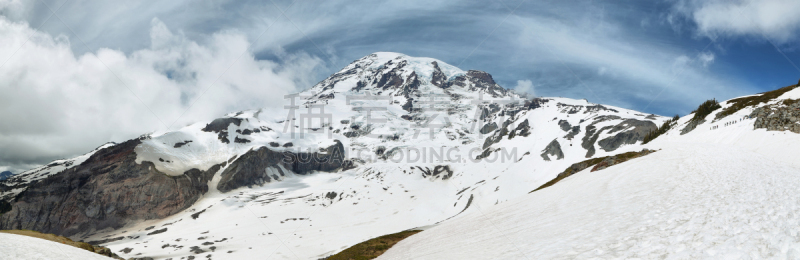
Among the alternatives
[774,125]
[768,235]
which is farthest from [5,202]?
[774,125]

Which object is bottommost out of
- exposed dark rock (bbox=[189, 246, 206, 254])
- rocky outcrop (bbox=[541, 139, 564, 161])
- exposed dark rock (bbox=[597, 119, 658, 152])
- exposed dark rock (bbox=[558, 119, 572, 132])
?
exposed dark rock (bbox=[189, 246, 206, 254])

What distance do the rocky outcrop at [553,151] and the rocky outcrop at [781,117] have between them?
11129cm

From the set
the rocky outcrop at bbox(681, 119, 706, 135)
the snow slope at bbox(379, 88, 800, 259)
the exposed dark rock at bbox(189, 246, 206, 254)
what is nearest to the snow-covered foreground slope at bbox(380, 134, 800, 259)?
the snow slope at bbox(379, 88, 800, 259)

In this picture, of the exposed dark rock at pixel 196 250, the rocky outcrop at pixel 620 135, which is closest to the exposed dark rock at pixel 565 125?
the rocky outcrop at pixel 620 135

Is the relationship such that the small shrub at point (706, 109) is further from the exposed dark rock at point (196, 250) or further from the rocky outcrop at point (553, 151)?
the exposed dark rock at point (196, 250)

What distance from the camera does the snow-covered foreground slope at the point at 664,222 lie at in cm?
923

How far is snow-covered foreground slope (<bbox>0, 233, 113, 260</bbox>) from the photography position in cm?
1105

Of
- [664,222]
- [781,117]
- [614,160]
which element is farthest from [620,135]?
[664,222]

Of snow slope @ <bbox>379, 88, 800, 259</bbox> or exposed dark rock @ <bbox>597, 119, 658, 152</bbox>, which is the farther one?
exposed dark rock @ <bbox>597, 119, 658, 152</bbox>

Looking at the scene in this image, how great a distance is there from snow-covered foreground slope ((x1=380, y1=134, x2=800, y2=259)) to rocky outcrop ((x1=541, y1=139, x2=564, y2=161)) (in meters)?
141

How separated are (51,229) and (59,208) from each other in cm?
1264

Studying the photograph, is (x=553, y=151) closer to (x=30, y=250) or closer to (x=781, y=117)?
(x=781, y=117)

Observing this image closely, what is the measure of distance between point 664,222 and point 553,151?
16517 cm

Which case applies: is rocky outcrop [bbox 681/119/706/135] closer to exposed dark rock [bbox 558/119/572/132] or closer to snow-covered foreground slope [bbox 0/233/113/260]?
snow-covered foreground slope [bbox 0/233/113/260]
